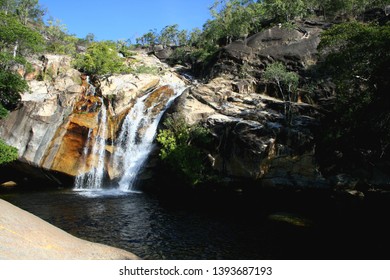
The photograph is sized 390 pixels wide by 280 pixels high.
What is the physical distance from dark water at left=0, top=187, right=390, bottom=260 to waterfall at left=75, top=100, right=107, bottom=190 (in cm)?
277

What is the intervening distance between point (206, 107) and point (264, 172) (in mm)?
9494

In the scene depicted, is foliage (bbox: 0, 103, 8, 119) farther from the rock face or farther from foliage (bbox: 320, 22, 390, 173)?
foliage (bbox: 320, 22, 390, 173)

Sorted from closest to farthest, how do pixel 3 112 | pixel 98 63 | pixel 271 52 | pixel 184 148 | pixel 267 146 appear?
pixel 267 146, pixel 184 148, pixel 3 112, pixel 271 52, pixel 98 63

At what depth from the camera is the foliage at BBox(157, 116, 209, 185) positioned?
2638 cm

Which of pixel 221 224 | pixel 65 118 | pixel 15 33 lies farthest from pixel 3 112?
pixel 221 224

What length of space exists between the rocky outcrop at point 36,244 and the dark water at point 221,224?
376 cm

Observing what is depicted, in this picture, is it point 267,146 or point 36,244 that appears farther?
point 267,146

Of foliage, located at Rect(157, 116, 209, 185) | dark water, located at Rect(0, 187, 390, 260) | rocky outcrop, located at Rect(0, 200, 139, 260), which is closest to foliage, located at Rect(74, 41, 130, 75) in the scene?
foliage, located at Rect(157, 116, 209, 185)

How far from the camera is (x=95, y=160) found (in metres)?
29.9

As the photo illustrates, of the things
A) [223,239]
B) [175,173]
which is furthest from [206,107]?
[223,239]

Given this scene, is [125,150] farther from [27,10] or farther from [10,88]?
[27,10]

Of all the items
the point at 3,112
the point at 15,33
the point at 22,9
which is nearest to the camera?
the point at 3,112

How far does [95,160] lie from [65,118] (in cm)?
549

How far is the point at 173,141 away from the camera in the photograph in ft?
91.5
